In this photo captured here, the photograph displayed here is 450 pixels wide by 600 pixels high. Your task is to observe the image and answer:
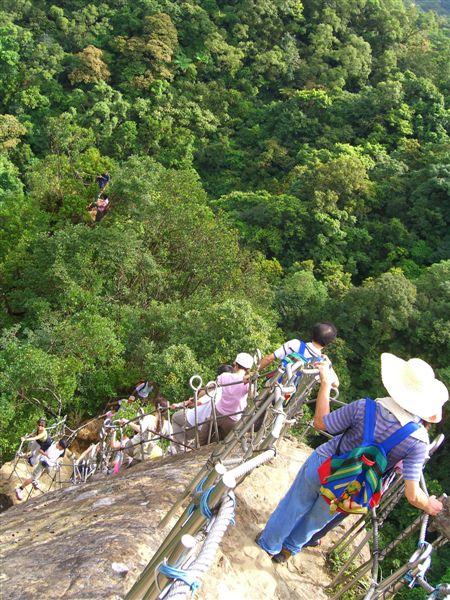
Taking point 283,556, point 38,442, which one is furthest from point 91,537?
point 38,442

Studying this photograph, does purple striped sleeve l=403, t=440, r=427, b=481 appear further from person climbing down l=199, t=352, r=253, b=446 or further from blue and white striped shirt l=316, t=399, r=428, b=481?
person climbing down l=199, t=352, r=253, b=446

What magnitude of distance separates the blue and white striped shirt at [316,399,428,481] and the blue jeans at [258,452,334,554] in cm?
17

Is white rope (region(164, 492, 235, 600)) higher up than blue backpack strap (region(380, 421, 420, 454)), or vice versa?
white rope (region(164, 492, 235, 600))

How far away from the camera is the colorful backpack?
305 cm

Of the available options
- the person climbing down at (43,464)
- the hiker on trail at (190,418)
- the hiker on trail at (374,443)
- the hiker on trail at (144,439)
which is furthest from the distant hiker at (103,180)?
the hiker on trail at (374,443)

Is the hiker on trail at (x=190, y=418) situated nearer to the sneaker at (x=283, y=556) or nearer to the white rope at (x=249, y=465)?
the sneaker at (x=283, y=556)

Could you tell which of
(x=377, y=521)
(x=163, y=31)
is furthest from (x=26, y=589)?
(x=163, y=31)

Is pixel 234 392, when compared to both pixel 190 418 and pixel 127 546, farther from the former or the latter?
pixel 127 546

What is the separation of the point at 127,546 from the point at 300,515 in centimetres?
111

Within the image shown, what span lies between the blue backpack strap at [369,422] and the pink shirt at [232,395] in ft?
7.43

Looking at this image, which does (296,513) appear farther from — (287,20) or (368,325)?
(287,20)

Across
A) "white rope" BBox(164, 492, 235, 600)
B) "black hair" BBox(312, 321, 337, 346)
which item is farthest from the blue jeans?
"white rope" BBox(164, 492, 235, 600)

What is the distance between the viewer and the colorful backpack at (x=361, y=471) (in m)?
3.05

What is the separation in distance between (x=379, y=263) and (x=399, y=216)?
3163 mm
